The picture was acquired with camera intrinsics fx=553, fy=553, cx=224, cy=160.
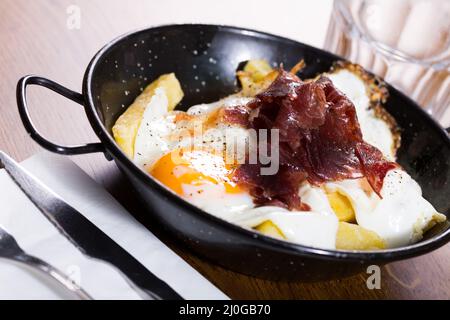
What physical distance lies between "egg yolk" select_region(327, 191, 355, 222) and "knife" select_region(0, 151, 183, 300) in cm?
47

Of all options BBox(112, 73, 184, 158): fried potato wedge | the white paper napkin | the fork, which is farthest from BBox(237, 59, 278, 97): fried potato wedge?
the fork

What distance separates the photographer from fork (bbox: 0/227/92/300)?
3.81 ft

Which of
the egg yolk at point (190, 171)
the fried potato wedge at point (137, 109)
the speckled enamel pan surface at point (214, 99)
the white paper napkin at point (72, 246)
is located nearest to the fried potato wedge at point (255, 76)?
the speckled enamel pan surface at point (214, 99)

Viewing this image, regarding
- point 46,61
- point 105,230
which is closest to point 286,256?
point 105,230

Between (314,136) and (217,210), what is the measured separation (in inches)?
13.8

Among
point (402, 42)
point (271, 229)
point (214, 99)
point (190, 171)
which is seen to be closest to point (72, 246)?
point (190, 171)

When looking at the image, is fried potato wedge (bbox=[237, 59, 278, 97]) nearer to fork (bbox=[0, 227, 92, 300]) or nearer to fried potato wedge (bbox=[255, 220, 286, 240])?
fried potato wedge (bbox=[255, 220, 286, 240])

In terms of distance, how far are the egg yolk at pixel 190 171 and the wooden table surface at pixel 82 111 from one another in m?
0.17

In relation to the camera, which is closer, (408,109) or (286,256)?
(286,256)

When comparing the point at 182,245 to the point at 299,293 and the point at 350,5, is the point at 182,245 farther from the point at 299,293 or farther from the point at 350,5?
the point at 350,5

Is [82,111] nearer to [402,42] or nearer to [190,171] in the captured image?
[190,171]
